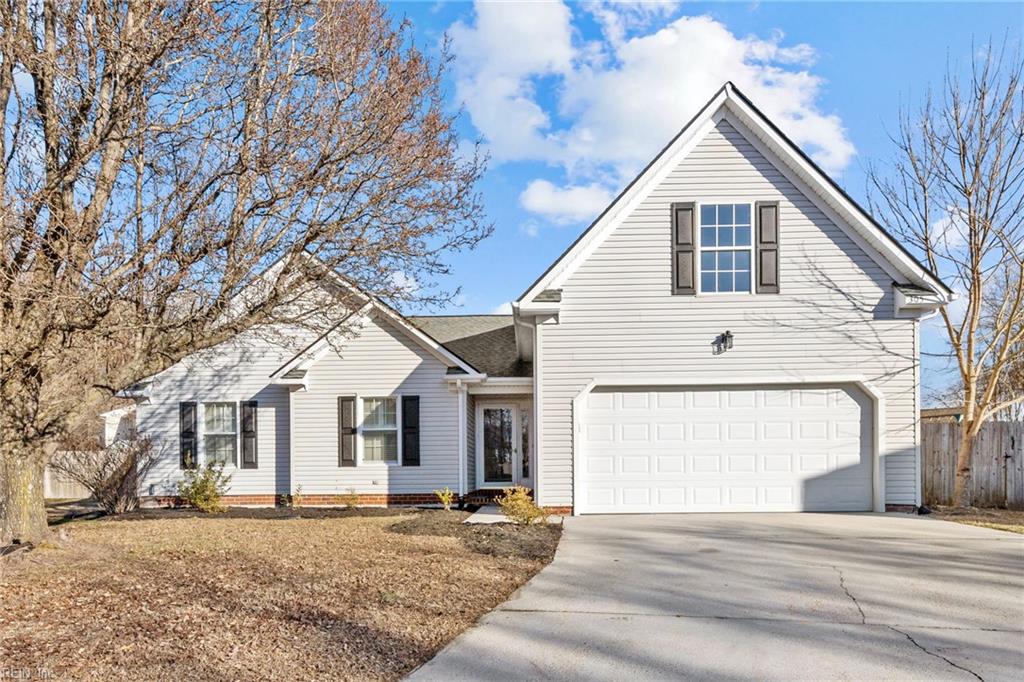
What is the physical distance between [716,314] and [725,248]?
1.16 metres

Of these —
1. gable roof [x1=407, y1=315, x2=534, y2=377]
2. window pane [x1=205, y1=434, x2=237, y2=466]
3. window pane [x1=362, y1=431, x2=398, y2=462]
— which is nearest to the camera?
window pane [x1=362, y1=431, x2=398, y2=462]

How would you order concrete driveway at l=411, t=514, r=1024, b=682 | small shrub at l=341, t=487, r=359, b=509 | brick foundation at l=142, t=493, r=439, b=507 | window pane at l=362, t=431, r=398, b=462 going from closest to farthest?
concrete driveway at l=411, t=514, r=1024, b=682 < small shrub at l=341, t=487, r=359, b=509 < brick foundation at l=142, t=493, r=439, b=507 < window pane at l=362, t=431, r=398, b=462

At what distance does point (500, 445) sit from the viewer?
16.0m

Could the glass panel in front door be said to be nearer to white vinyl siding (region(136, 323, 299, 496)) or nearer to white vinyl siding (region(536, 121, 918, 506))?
white vinyl siding (region(536, 121, 918, 506))

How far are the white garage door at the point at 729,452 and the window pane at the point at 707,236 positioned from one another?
8.47ft

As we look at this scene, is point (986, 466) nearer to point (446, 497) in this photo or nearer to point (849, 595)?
point (849, 595)

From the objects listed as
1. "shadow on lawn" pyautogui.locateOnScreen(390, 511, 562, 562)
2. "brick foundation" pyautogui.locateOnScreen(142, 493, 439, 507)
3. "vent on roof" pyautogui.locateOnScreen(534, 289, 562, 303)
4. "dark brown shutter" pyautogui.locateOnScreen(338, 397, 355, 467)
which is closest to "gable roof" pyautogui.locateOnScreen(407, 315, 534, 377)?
"dark brown shutter" pyautogui.locateOnScreen(338, 397, 355, 467)

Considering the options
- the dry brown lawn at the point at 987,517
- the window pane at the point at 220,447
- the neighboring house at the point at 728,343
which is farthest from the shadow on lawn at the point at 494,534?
the dry brown lawn at the point at 987,517

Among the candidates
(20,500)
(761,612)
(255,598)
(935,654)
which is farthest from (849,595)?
(20,500)

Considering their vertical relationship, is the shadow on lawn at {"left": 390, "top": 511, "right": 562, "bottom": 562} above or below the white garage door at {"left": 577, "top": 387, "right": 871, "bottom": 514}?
below

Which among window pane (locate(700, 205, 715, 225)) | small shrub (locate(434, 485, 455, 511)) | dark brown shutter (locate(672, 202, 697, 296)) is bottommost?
small shrub (locate(434, 485, 455, 511))

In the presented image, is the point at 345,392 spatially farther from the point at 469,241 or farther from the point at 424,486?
the point at 469,241

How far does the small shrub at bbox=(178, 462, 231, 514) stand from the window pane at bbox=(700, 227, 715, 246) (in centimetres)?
1050

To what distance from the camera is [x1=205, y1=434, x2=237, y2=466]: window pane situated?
15.1 meters
